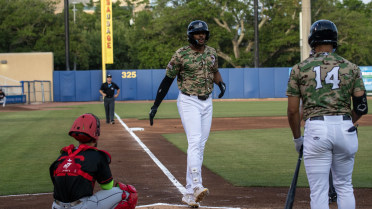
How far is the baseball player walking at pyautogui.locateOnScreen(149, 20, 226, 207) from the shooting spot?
275 inches

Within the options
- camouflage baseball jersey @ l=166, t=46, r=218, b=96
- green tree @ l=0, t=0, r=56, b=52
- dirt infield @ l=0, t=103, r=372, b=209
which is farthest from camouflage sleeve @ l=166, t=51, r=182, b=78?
green tree @ l=0, t=0, r=56, b=52

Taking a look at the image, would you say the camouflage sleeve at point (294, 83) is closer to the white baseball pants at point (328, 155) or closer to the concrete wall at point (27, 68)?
the white baseball pants at point (328, 155)

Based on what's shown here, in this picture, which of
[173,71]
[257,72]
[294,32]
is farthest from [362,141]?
[294,32]

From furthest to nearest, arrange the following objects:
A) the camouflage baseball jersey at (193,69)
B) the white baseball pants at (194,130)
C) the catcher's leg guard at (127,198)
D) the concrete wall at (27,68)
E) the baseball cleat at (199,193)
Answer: the concrete wall at (27,68) → the camouflage baseball jersey at (193,69) → the white baseball pants at (194,130) → the baseball cleat at (199,193) → the catcher's leg guard at (127,198)

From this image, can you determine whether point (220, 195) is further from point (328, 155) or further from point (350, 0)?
point (350, 0)

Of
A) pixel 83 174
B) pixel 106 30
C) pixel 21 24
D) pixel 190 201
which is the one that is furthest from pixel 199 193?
pixel 21 24

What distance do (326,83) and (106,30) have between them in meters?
40.5

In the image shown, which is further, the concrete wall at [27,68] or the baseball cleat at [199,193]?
the concrete wall at [27,68]

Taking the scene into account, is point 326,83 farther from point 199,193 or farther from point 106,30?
point 106,30

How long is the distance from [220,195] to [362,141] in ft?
26.5

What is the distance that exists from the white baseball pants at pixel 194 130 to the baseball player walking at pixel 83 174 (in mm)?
2267

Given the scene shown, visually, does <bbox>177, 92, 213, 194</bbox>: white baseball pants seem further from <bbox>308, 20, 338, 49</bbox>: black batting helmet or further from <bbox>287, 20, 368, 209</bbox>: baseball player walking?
<bbox>308, 20, 338, 49</bbox>: black batting helmet

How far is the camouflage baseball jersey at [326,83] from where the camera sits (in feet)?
15.6

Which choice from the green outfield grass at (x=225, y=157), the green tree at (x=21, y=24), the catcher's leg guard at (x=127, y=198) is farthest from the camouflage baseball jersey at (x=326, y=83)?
the green tree at (x=21, y=24)
